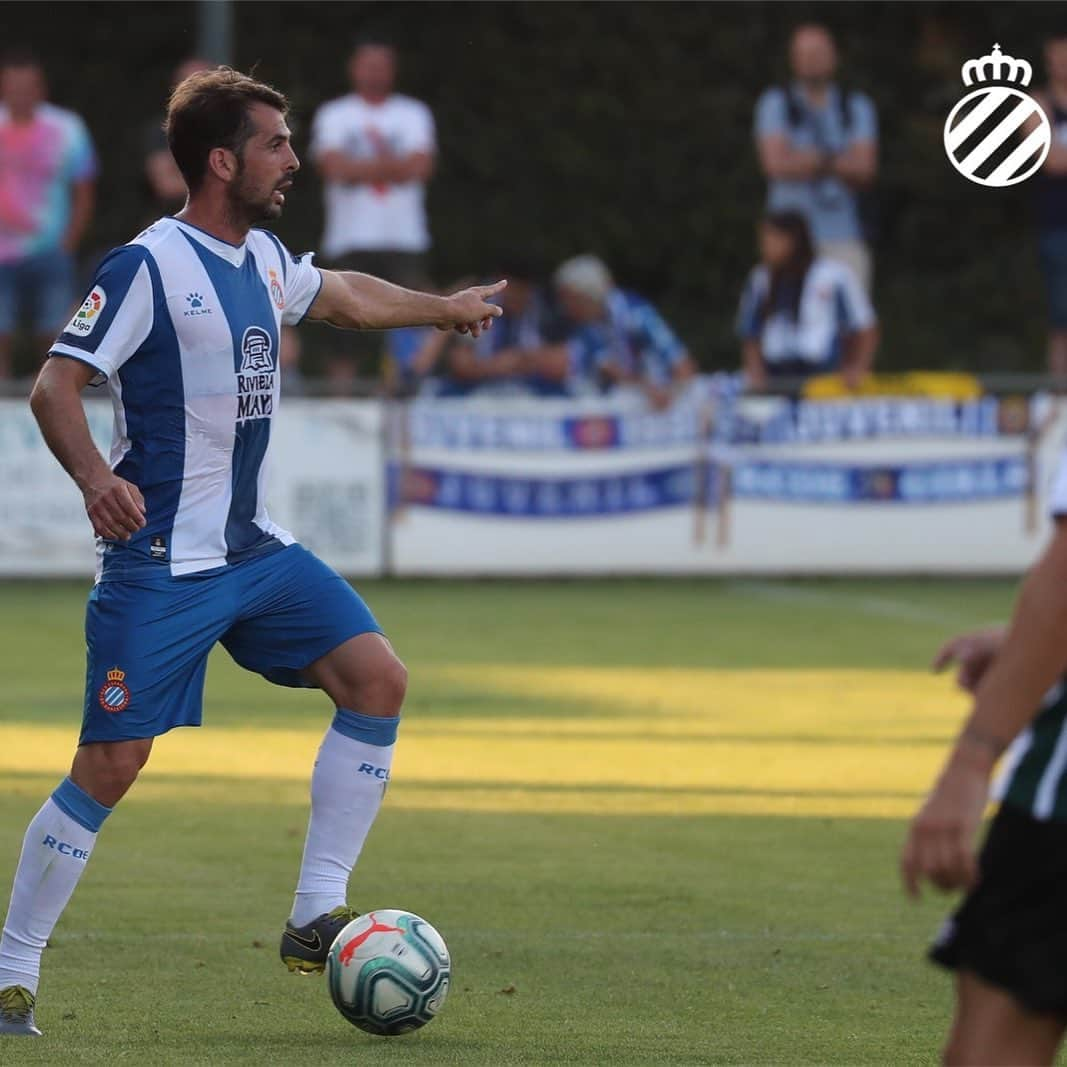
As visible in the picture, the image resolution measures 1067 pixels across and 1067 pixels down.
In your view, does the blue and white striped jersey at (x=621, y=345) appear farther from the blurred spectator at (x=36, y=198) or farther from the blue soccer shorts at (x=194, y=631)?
the blue soccer shorts at (x=194, y=631)

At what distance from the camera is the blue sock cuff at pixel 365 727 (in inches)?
236

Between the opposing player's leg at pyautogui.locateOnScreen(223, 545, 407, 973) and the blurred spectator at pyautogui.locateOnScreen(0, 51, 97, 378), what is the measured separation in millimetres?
11751

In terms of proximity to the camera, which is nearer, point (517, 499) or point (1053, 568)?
point (1053, 568)

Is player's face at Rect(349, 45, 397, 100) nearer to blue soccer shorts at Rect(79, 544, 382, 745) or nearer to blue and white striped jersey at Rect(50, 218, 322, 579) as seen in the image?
blue and white striped jersey at Rect(50, 218, 322, 579)

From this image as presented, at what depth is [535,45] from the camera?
29797mm

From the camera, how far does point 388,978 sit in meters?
→ 5.46

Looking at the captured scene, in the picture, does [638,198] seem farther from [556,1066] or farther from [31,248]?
[556,1066]

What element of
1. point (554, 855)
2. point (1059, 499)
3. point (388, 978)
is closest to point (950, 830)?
point (1059, 499)

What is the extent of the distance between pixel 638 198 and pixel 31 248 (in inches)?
537

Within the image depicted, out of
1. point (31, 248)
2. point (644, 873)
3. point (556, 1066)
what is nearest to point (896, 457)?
point (31, 248)

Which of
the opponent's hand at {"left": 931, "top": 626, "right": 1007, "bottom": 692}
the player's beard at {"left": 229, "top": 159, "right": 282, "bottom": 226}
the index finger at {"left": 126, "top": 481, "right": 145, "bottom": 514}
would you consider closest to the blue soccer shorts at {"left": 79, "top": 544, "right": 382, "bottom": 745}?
the index finger at {"left": 126, "top": 481, "right": 145, "bottom": 514}

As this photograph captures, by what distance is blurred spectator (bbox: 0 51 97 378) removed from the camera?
17.3 meters

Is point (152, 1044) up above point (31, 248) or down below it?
below

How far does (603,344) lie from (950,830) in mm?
14562
